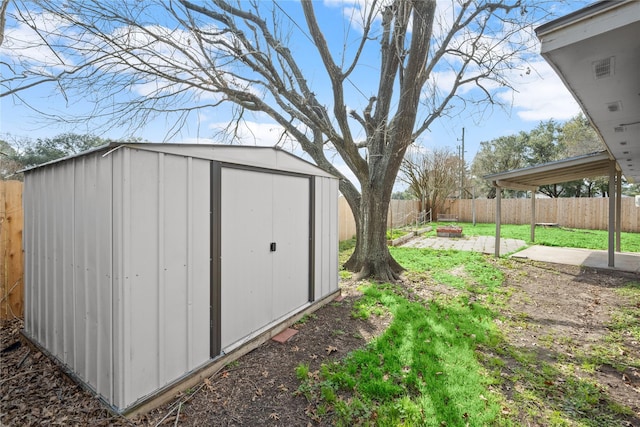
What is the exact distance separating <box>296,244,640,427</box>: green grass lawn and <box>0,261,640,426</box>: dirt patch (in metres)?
0.15

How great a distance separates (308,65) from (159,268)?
17.6 feet

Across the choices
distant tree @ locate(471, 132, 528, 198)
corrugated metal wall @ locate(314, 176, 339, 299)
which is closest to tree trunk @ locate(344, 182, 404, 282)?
corrugated metal wall @ locate(314, 176, 339, 299)

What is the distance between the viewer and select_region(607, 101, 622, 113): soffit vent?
3607 mm

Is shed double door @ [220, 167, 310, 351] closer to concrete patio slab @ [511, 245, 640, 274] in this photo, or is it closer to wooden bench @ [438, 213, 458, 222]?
concrete patio slab @ [511, 245, 640, 274]

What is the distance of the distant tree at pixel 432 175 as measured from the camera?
798 inches

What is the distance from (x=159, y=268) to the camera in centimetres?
230

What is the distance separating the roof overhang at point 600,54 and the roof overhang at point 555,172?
4202 millimetres

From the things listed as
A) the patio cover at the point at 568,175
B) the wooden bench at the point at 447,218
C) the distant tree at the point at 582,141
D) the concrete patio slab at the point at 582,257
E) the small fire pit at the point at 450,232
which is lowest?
the concrete patio slab at the point at 582,257

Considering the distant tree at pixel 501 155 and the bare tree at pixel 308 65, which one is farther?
the distant tree at pixel 501 155

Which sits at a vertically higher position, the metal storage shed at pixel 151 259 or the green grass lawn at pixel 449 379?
the metal storage shed at pixel 151 259

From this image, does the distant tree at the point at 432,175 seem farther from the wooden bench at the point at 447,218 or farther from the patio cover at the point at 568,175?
the patio cover at the point at 568,175

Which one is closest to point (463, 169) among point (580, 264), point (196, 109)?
point (580, 264)

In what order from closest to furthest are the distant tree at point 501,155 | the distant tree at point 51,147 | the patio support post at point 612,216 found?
the patio support post at point 612,216, the distant tree at point 51,147, the distant tree at point 501,155

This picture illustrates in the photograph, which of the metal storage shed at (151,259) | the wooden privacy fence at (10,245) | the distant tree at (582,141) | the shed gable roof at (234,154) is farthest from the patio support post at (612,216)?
the distant tree at (582,141)
